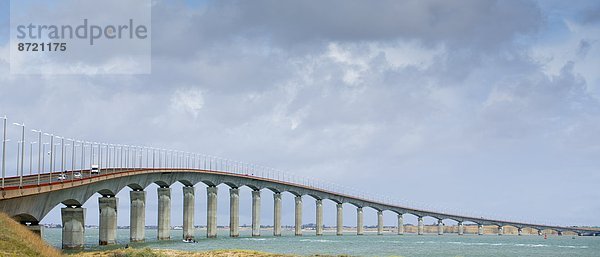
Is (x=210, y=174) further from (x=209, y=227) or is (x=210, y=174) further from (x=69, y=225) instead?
(x=69, y=225)

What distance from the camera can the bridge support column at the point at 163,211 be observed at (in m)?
140

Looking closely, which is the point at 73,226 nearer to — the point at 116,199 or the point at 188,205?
the point at 116,199

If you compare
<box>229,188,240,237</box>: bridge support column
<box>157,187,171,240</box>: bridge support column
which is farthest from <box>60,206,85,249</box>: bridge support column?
<box>229,188,240,237</box>: bridge support column

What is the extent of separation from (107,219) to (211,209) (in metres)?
51.0

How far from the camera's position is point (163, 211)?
140m

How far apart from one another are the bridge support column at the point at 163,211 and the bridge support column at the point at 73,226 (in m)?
40.1

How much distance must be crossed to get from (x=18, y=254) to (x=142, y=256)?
14.0 metres

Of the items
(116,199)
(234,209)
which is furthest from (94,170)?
(234,209)

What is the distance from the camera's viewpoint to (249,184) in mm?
177250

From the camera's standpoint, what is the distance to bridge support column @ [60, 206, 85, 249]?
9712 cm

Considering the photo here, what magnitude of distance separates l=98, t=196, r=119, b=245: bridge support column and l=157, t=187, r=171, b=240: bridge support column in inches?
1051

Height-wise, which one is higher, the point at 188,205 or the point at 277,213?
the point at 188,205

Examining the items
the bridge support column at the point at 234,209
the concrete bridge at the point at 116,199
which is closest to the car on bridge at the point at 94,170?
the concrete bridge at the point at 116,199

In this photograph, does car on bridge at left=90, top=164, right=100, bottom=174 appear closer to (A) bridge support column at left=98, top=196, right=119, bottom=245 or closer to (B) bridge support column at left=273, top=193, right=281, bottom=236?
(A) bridge support column at left=98, top=196, right=119, bottom=245
